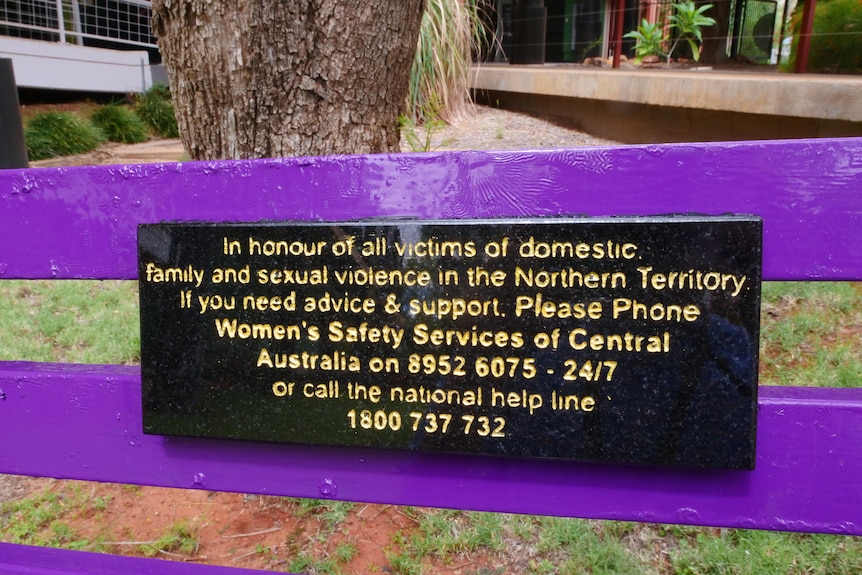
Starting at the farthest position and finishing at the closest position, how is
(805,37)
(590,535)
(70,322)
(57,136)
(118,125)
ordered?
(118,125), (57,136), (805,37), (70,322), (590,535)

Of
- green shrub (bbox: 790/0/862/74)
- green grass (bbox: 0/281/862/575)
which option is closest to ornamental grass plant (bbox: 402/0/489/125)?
green shrub (bbox: 790/0/862/74)

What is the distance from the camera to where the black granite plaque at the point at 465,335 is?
1.13 meters

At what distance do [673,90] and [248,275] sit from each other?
16.0 feet

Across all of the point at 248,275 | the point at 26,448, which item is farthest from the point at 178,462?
the point at 248,275

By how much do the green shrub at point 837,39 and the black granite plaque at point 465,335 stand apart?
5512 mm

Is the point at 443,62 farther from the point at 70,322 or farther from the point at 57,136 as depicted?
the point at 57,136

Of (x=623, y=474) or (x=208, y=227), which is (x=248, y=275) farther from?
(x=623, y=474)

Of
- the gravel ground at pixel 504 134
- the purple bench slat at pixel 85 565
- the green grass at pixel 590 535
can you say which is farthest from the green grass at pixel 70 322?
the gravel ground at pixel 504 134

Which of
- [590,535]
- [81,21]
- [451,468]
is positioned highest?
[81,21]

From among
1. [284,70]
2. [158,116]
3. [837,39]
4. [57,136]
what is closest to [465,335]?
[284,70]

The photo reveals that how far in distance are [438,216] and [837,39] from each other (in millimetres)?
5783

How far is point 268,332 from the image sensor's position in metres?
1.27

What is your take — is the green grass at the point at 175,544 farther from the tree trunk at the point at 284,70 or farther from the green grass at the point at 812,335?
the green grass at the point at 812,335

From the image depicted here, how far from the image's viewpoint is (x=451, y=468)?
1310mm
